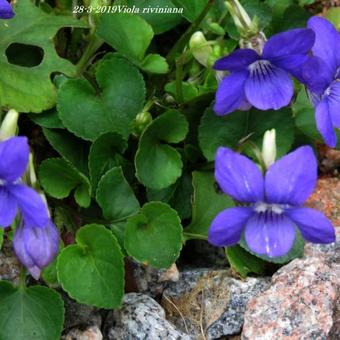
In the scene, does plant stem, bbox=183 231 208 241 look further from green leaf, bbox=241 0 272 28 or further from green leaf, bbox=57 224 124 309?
green leaf, bbox=241 0 272 28

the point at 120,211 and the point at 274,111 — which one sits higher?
the point at 274,111

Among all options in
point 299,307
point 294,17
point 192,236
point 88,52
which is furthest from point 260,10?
point 299,307

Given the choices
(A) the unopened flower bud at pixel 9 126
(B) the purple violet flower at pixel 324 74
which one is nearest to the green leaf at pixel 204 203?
(B) the purple violet flower at pixel 324 74

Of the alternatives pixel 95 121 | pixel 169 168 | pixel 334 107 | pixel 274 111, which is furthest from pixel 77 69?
pixel 334 107

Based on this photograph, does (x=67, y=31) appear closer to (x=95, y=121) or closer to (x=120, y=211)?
(x=95, y=121)

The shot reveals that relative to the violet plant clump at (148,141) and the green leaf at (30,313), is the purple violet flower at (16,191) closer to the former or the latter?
the violet plant clump at (148,141)

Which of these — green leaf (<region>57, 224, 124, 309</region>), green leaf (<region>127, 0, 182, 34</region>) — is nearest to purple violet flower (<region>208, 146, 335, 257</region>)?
green leaf (<region>57, 224, 124, 309</region>)
